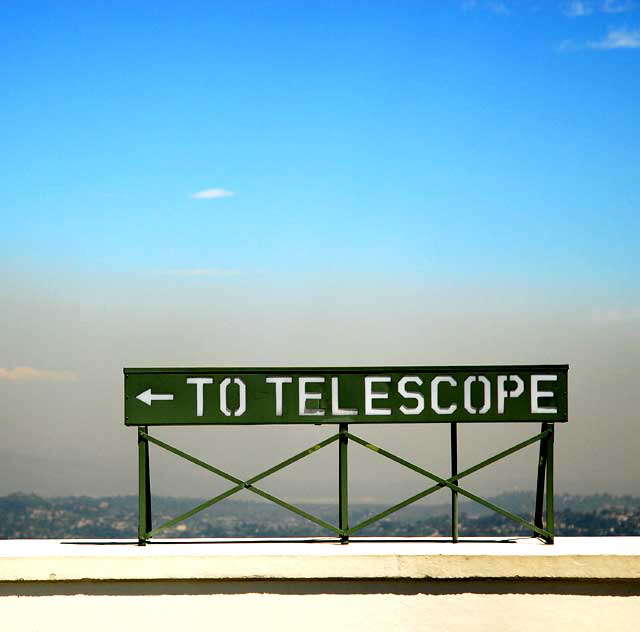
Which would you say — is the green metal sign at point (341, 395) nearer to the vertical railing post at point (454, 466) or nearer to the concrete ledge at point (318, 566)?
the vertical railing post at point (454, 466)

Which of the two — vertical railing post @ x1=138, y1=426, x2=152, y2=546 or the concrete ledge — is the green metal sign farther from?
the concrete ledge

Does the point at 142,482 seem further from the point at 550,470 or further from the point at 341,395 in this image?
the point at 550,470

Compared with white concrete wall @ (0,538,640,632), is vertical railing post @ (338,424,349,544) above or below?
above

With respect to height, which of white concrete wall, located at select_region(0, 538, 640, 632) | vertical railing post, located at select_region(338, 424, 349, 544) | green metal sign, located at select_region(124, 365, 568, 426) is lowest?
white concrete wall, located at select_region(0, 538, 640, 632)

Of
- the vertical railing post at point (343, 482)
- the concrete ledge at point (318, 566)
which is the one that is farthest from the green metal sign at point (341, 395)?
the concrete ledge at point (318, 566)

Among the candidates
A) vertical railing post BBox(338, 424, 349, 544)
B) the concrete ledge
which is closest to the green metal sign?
vertical railing post BBox(338, 424, 349, 544)

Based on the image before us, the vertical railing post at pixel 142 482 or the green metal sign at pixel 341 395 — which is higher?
the green metal sign at pixel 341 395
